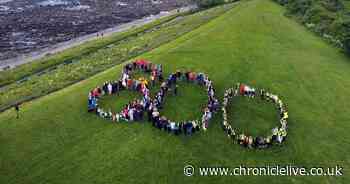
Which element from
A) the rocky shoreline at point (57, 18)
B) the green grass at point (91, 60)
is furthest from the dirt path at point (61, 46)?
the green grass at point (91, 60)

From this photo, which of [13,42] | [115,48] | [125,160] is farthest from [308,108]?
[13,42]

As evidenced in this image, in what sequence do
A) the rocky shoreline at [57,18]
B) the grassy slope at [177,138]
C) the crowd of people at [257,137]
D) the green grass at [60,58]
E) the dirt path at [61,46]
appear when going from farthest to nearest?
the rocky shoreline at [57,18]
the dirt path at [61,46]
the green grass at [60,58]
the crowd of people at [257,137]
the grassy slope at [177,138]

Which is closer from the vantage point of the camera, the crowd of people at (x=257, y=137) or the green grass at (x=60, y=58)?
the crowd of people at (x=257, y=137)

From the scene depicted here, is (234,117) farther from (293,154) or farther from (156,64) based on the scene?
(156,64)

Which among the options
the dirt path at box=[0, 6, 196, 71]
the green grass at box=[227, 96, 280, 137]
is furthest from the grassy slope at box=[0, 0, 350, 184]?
the dirt path at box=[0, 6, 196, 71]

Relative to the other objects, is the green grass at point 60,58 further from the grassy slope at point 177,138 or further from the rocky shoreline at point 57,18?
the grassy slope at point 177,138

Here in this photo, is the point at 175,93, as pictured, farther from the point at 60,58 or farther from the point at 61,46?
the point at 61,46
